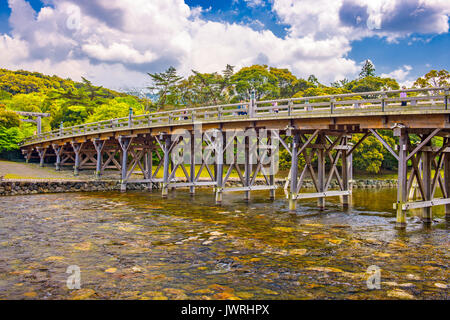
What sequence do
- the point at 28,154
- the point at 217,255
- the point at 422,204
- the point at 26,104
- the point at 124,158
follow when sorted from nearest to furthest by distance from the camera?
the point at 217,255
the point at 422,204
the point at 124,158
the point at 28,154
the point at 26,104

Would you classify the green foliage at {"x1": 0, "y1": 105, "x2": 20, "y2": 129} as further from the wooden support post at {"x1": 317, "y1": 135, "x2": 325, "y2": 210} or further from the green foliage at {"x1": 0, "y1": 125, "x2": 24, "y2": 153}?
the wooden support post at {"x1": 317, "y1": 135, "x2": 325, "y2": 210}

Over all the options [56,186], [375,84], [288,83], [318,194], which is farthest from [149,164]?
[288,83]

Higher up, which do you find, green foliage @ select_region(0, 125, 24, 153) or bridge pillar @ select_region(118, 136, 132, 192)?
green foliage @ select_region(0, 125, 24, 153)

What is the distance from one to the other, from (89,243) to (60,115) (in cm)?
4443

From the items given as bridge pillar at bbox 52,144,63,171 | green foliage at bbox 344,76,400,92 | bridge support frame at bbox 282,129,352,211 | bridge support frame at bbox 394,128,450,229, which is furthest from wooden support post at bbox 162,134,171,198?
green foliage at bbox 344,76,400,92

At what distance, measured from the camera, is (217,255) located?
814 cm

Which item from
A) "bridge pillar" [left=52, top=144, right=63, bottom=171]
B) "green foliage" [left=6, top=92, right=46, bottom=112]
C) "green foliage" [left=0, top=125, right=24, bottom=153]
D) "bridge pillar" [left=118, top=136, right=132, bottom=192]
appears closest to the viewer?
"bridge pillar" [left=118, top=136, right=132, bottom=192]

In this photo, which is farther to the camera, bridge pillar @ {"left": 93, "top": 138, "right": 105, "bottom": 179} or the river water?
bridge pillar @ {"left": 93, "top": 138, "right": 105, "bottom": 179}

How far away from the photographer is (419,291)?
5918 millimetres

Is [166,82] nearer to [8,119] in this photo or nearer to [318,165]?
[8,119]

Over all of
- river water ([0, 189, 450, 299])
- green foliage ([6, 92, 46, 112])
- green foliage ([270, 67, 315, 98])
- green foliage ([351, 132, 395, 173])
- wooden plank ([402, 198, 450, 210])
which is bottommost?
river water ([0, 189, 450, 299])

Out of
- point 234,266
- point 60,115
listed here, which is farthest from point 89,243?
point 60,115

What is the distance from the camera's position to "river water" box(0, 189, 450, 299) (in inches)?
233
